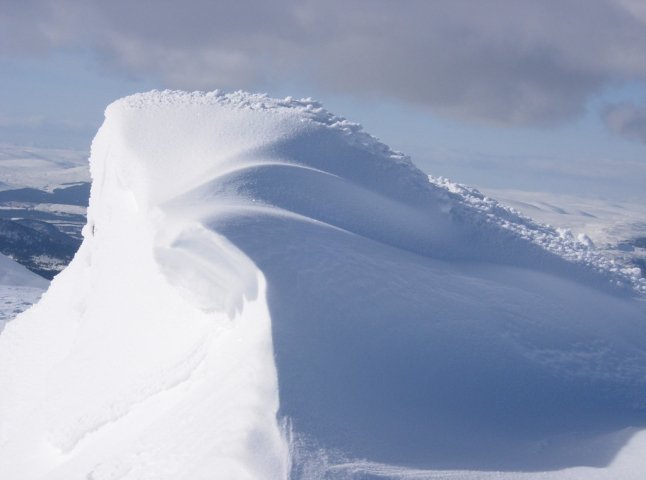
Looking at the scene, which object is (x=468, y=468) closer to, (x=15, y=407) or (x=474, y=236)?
(x=474, y=236)

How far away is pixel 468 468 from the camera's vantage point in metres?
7.68

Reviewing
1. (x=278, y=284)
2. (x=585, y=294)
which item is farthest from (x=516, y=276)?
(x=278, y=284)

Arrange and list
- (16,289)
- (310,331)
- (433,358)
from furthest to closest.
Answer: (16,289) → (433,358) → (310,331)

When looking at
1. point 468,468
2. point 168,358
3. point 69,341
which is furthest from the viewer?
point 69,341

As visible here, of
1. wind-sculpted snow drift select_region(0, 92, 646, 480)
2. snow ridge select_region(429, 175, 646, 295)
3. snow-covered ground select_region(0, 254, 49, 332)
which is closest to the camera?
wind-sculpted snow drift select_region(0, 92, 646, 480)

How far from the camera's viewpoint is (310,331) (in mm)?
8742

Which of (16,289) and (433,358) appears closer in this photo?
(433,358)

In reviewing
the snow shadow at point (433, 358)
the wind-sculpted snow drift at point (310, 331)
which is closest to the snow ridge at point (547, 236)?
the wind-sculpted snow drift at point (310, 331)

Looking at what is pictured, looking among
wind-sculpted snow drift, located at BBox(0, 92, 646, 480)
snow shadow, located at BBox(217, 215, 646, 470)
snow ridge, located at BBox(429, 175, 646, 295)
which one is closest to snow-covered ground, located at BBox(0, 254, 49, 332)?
wind-sculpted snow drift, located at BBox(0, 92, 646, 480)

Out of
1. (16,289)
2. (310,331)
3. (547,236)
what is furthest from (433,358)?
(16,289)

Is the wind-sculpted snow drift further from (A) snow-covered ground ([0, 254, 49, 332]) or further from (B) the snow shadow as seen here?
(A) snow-covered ground ([0, 254, 49, 332])

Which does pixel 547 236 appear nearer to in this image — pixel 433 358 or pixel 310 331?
pixel 433 358

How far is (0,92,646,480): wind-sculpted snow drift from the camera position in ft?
25.9

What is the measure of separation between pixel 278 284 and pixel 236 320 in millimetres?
834
